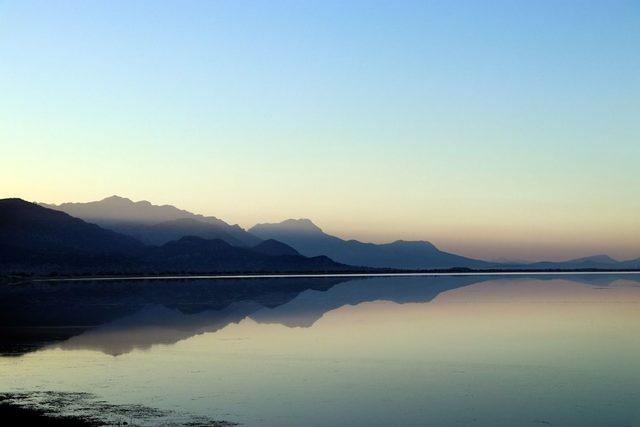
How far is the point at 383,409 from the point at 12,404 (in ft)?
38.9

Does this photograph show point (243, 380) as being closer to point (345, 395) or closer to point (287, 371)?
point (287, 371)

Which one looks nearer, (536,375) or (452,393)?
(452,393)

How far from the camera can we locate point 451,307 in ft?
216

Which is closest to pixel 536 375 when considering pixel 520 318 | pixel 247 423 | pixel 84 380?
pixel 247 423

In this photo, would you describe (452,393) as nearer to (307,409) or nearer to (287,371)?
(307,409)

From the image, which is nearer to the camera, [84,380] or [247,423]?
[247,423]

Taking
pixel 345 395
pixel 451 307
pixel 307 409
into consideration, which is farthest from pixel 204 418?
pixel 451 307

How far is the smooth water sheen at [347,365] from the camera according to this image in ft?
72.8

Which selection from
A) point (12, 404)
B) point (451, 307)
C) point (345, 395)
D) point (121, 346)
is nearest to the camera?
point (12, 404)

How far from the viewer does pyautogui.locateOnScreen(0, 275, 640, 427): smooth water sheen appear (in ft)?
72.8

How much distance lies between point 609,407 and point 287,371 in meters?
13.0

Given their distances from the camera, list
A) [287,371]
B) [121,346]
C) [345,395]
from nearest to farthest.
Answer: [345,395] < [287,371] < [121,346]

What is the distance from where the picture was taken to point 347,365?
31.3m

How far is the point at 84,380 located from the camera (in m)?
27.1
